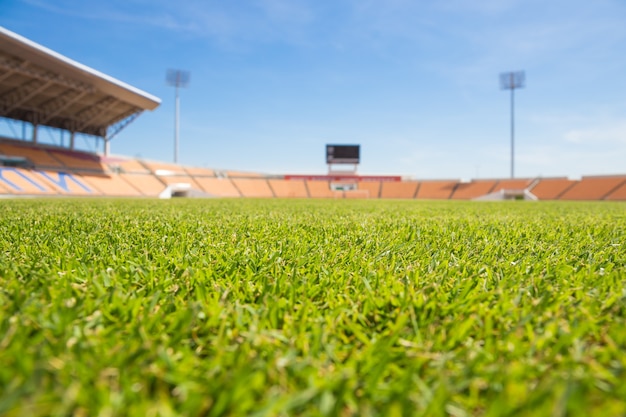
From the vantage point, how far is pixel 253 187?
133 ft

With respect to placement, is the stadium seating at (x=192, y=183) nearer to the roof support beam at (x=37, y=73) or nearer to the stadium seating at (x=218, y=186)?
the stadium seating at (x=218, y=186)

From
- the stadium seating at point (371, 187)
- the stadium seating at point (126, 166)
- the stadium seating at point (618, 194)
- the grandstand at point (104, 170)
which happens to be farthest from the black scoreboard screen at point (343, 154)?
the stadium seating at point (618, 194)

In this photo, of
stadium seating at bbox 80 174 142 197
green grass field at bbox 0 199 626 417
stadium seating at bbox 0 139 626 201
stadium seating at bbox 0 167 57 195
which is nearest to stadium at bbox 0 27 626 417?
green grass field at bbox 0 199 626 417

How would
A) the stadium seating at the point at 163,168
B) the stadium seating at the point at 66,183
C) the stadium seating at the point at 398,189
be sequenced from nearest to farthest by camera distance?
1. the stadium seating at the point at 66,183
2. the stadium seating at the point at 163,168
3. the stadium seating at the point at 398,189

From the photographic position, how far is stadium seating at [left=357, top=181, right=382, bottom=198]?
4128cm

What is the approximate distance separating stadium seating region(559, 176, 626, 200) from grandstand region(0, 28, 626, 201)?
0.08m

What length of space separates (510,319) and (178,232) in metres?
2.22

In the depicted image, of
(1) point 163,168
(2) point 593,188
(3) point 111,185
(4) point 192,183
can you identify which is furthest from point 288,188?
(2) point 593,188

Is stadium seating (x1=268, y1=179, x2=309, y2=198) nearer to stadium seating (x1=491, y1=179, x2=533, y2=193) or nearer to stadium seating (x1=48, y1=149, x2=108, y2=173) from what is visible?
stadium seating (x1=48, y1=149, x2=108, y2=173)

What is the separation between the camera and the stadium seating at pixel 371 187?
135 ft

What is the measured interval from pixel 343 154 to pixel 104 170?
23987mm

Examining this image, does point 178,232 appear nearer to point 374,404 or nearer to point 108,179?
point 374,404

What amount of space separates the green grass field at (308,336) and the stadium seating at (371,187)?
4022 centimetres

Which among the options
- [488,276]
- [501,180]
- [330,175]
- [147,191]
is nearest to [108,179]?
[147,191]
